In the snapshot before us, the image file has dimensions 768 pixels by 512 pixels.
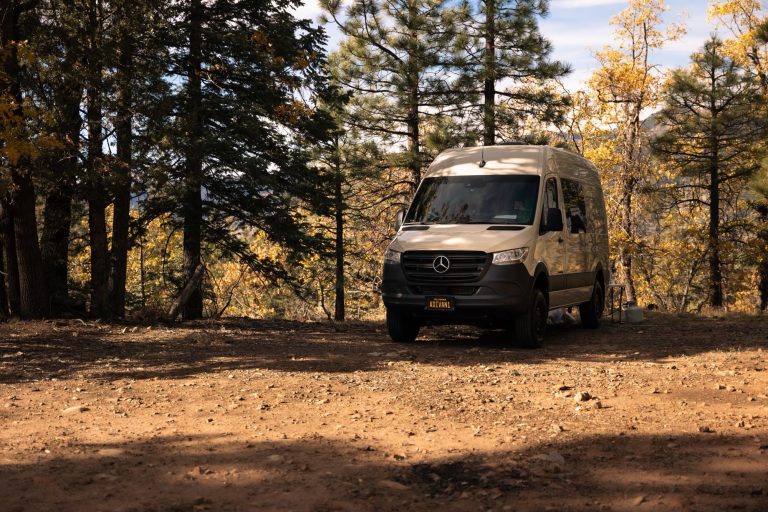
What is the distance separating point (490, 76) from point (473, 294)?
13.7 m

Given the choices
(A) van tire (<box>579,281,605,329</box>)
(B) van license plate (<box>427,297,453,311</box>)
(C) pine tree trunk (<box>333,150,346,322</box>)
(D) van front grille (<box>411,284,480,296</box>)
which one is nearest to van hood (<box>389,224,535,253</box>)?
(D) van front grille (<box>411,284,480,296</box>)

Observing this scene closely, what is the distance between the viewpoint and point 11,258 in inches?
614

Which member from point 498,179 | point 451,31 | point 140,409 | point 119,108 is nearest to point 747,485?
point 140,409

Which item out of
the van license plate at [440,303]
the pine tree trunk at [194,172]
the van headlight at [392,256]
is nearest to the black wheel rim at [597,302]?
the van license plate at [440,303]

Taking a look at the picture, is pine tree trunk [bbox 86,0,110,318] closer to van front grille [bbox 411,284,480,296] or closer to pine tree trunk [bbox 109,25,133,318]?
pine tree trunk [bbox 109,25,133,318]

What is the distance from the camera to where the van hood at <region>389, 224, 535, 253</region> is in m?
10.5

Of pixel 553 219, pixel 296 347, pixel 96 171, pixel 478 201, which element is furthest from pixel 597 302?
pixel 96 171

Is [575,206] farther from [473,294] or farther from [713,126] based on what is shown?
[713,126]

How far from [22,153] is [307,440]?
7.81 m

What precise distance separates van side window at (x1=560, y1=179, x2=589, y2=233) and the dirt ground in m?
2.66

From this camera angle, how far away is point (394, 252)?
11008mm

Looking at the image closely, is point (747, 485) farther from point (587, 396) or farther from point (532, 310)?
point (532, 310)

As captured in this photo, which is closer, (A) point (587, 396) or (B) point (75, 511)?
(B) point (75, 511)

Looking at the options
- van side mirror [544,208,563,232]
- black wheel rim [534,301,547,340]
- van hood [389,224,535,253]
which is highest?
van side mirror [544,208,563,232]
